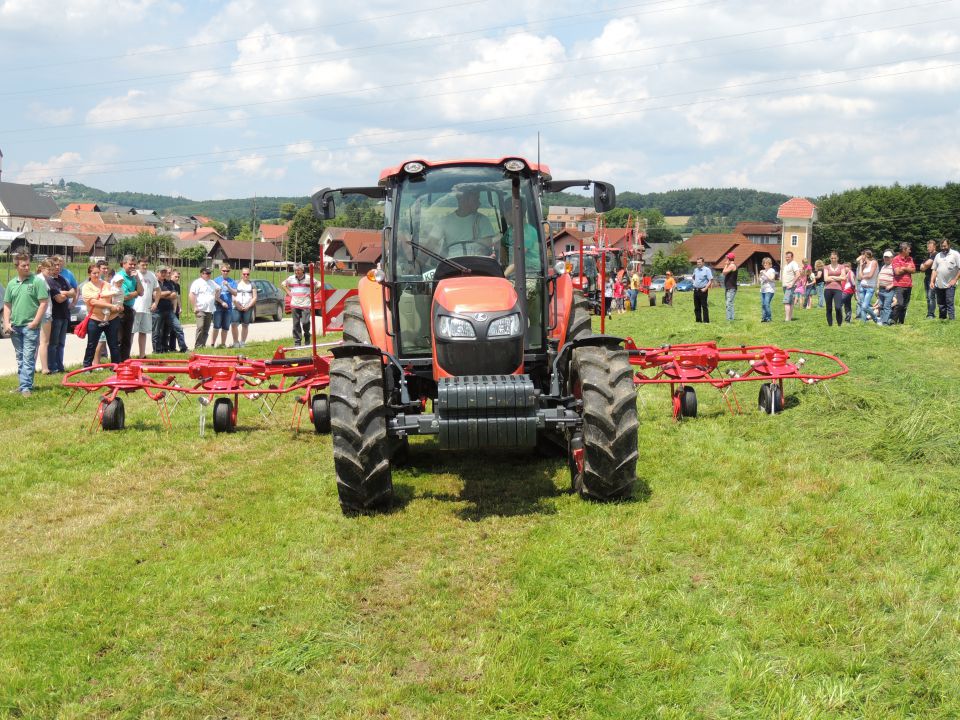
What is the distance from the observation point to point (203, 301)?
17.3 m

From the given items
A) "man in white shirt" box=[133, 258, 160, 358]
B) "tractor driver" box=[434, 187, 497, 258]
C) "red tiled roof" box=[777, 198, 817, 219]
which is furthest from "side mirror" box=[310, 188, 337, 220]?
"red tiled roof" box=[777, 198, 817, 219]

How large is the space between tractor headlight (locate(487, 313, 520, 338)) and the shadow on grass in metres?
1.20

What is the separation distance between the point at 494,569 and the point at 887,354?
9997 millimetres

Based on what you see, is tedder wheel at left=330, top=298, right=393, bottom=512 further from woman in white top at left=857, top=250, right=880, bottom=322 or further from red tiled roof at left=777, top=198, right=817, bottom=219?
red tiled roof at left=777, top=198, right=817, bottom=219

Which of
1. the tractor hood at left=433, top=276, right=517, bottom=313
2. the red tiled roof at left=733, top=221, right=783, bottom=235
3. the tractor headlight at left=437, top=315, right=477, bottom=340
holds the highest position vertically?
the red tiled roof at left=733, top=221, right=783, bottom=235

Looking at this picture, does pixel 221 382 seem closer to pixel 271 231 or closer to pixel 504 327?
pixel 504 327

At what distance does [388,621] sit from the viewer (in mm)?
4629

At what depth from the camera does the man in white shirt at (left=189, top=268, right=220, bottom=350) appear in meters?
17.4

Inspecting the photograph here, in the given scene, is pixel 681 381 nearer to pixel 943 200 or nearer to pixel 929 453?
pixel 929 453

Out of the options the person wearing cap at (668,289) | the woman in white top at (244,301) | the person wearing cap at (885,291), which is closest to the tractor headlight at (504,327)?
the woman in white top at (244,301)

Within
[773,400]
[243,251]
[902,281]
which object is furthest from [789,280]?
[243,251]

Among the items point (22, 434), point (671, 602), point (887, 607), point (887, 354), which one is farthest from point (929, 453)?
point (22, 434)

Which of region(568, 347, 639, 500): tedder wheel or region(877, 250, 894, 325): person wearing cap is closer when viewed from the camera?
region(568, 347, 639, 500): tedder wheel

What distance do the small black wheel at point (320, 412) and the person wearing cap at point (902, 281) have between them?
13312 millimetres
